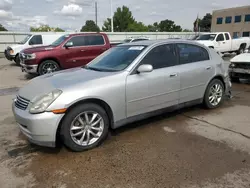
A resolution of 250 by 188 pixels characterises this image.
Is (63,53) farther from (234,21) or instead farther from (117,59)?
(234,21)

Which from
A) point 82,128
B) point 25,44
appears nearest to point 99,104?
point 82,128

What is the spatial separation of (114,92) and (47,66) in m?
6.73

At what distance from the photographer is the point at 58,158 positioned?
10.8ft

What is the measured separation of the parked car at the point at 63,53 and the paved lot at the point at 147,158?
16.6 ft

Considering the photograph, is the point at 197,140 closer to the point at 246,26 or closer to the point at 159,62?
the point at 159,62

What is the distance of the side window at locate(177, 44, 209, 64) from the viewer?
4547mm

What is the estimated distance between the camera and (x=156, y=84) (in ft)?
13.2

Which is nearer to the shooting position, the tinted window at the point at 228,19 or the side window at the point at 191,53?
the side window at the point at 191,53

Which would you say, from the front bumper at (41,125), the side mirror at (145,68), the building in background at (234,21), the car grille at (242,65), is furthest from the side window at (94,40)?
the building in background at (234,21)

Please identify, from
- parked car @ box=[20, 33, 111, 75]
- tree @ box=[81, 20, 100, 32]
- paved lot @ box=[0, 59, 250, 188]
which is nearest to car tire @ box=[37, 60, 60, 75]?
parked car @ box=[20, 33, 111, 75]

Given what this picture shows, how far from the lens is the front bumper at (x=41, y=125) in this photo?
10.1 feet

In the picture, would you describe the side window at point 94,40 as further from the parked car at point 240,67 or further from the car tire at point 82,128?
the car tire at point 82,128

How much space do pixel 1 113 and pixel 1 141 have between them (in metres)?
1.72

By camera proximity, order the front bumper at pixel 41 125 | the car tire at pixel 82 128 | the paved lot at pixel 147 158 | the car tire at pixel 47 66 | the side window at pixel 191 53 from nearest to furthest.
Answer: the paved lot at pixel 147 158
the front bumper at pixel 41 125
the car tire at pixel 82 128
the side window at pixel 191 53
the car tire at pixel 47 66
